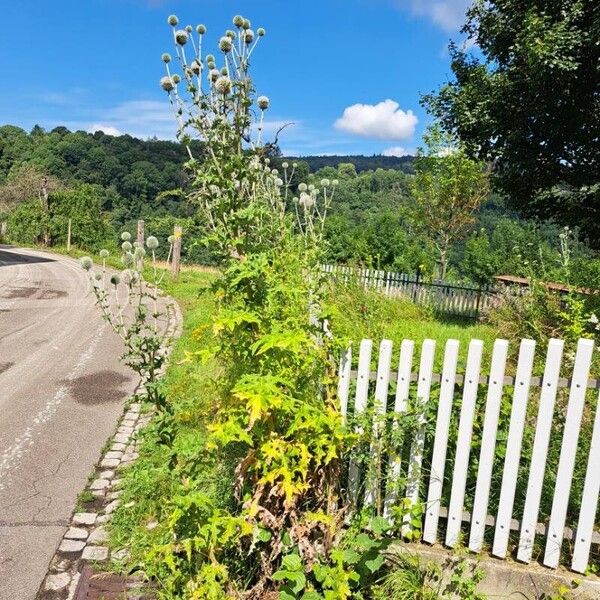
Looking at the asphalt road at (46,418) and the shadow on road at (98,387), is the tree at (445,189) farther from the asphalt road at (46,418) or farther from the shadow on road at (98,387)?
the shadow on road at (98,387)

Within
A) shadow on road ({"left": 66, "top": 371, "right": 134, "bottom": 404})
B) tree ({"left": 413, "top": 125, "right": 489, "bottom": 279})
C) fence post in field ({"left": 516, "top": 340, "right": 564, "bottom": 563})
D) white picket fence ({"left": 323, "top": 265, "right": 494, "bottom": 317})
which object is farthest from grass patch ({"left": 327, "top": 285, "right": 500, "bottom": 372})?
tree ({"left": 413, "top": 125, "right": 489, "bottom": 279})

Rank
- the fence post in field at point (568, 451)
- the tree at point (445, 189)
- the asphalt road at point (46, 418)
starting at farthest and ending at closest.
→ the tree at point (445, 189) → the asphalt road at point (46, 418) → the fence post in field at point (568, 451)

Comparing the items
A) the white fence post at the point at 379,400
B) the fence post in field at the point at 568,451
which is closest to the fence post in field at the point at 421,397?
the white fence post at the point at 379,400

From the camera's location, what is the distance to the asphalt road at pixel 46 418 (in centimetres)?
342

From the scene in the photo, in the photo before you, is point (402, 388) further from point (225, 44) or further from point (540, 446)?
point (225, 44)

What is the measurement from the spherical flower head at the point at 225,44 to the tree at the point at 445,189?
1839cm

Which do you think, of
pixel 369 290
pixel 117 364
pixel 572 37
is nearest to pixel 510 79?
pixel 572 37

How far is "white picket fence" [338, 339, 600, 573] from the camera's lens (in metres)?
2.88

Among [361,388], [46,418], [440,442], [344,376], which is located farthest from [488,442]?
[46,418]

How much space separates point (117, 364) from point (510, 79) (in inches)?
394

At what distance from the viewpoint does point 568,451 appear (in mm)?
Result: 2900

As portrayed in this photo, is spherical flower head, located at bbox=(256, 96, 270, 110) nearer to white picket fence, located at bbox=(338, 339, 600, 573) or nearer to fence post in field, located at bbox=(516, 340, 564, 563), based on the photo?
white picket fence, located at bbox=(338, 339, 600, 573)

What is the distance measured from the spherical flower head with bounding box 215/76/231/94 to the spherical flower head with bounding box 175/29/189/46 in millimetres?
388

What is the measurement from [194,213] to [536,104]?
32.9 ft
